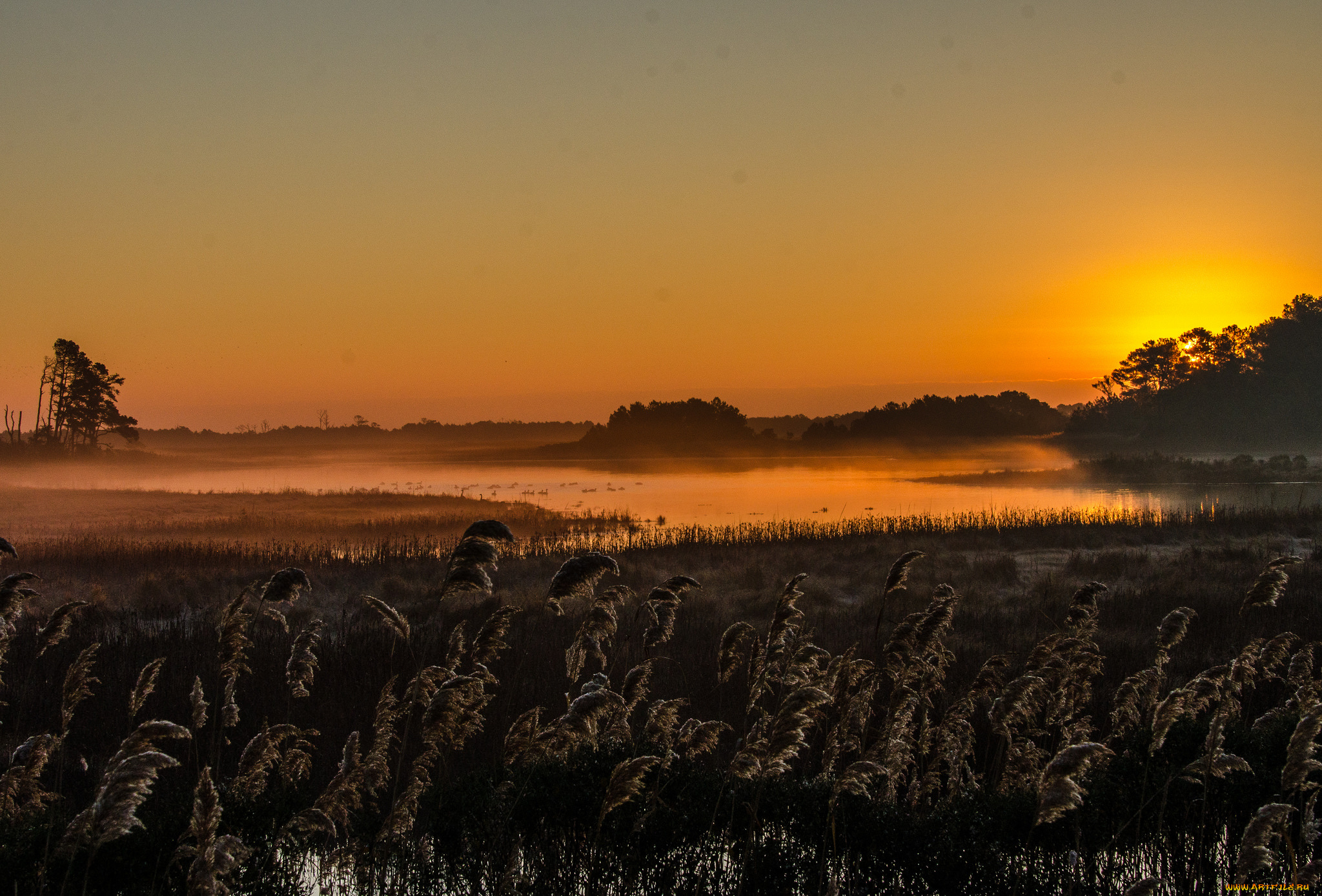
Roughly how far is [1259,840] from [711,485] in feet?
193

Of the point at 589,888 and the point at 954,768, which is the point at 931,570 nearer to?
the point at 954,768

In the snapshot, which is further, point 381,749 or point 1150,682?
point 1150,682

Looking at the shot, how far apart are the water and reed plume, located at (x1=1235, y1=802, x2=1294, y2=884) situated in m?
31.9

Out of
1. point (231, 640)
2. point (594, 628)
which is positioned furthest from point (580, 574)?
point (231, 640)

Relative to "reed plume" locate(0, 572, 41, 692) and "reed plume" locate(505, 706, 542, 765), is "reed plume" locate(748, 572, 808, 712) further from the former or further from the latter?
"reed plume" locate(0, 572, 41, 692)

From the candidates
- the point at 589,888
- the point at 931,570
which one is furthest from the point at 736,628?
the point at 931,570

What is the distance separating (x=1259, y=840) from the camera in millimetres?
3475

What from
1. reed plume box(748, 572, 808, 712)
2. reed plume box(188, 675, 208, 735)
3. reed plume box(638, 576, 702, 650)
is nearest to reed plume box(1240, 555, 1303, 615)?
reed plume box(748, 572, 808, 712)

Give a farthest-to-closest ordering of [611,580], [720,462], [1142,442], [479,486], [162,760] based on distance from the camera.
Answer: [720,462] → [1142,442] → [479,486] → [611,580] → [162,760]

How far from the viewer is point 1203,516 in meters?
32.0

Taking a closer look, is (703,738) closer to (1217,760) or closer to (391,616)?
(391,616)

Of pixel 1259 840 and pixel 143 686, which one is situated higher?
pixel 143 686

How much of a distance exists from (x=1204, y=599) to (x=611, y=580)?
434 inches

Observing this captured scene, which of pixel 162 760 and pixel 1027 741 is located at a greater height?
pixel 162 760
